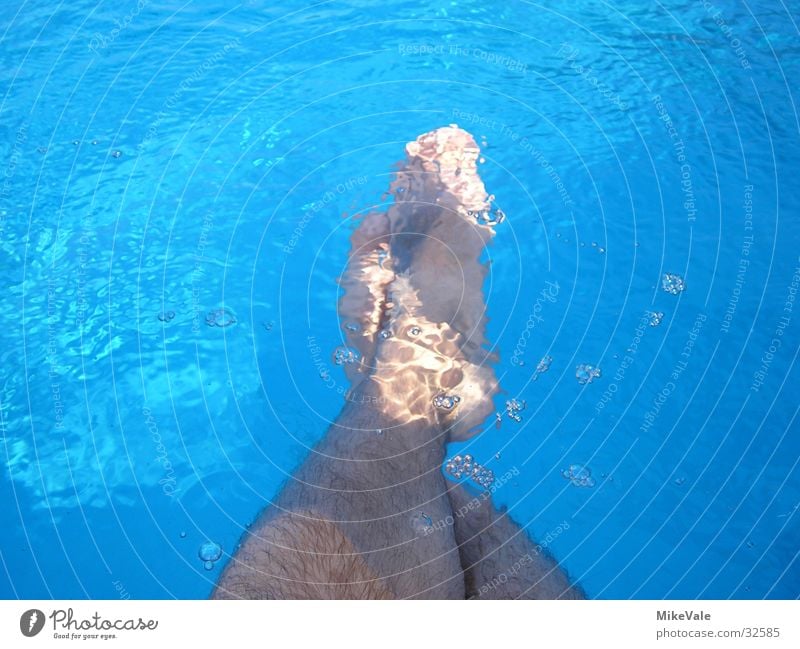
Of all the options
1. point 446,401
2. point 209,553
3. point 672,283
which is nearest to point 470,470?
point 446,401

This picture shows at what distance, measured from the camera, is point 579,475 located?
1.42 metres

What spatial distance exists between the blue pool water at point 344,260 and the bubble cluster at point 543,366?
0.04 ft

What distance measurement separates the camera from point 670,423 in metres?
1.44

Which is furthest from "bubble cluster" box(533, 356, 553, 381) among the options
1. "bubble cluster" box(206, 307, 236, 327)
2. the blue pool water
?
"bubble cluster" box(206, 307, 236, 327)

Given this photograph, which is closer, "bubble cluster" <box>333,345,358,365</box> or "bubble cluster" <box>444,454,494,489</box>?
"bubble cluster" <box>444,454,494,489</box>

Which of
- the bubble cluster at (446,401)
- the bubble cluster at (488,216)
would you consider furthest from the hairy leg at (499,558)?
the bubble cluster at (488,216)

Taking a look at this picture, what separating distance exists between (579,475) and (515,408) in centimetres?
18

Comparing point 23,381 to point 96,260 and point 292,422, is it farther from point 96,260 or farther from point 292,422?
point 292,422

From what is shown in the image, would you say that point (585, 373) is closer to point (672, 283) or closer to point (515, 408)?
point (515, 408)

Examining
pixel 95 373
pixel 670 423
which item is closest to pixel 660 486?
pixel 670 423

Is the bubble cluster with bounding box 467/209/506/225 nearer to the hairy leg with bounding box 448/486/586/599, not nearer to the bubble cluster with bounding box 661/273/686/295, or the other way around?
the bubble cluster with bounding box 661/273/686/295

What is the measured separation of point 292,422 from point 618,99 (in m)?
1.13

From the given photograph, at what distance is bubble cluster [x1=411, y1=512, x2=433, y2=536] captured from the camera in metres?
1.16

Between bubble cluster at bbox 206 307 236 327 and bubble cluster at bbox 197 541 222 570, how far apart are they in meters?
0.46
